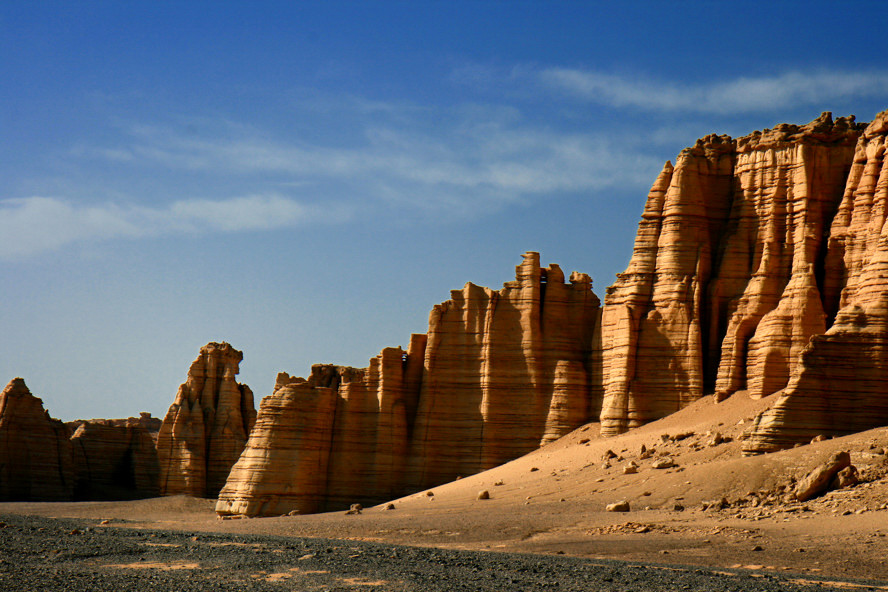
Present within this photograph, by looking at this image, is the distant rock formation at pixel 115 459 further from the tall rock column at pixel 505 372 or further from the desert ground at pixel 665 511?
the tall rock column at pixel 505 372

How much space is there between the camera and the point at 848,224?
4662 centimetres

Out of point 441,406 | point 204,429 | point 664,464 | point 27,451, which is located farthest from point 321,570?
point 27,451

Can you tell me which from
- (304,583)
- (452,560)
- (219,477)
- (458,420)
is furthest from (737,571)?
(219,477)

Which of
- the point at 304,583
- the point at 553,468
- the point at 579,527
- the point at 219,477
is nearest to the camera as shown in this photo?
the point at 304,583

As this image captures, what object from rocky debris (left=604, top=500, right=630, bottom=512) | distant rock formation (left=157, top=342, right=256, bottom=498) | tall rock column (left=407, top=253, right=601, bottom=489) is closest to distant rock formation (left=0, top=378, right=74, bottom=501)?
distant rock formation (left=157, top=342, right=256, bottom=498)

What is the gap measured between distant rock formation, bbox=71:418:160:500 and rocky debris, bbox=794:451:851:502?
53.1 metres

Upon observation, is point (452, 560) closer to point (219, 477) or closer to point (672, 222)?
point (672, 222)

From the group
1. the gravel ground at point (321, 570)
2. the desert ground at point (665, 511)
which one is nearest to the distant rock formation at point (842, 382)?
the desert ground at point (665, 511)

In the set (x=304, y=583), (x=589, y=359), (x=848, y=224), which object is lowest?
(x=304, y=583)

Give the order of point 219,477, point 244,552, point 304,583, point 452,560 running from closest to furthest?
point 304,583
point 452,560
point 244,552
point 219,477

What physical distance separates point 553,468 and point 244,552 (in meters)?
18.0

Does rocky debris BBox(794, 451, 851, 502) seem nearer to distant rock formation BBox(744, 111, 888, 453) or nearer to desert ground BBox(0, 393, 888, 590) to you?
desert ground BBox(0, 393, 888, 590)

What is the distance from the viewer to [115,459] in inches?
3127

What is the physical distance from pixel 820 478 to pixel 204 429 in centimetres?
4651
